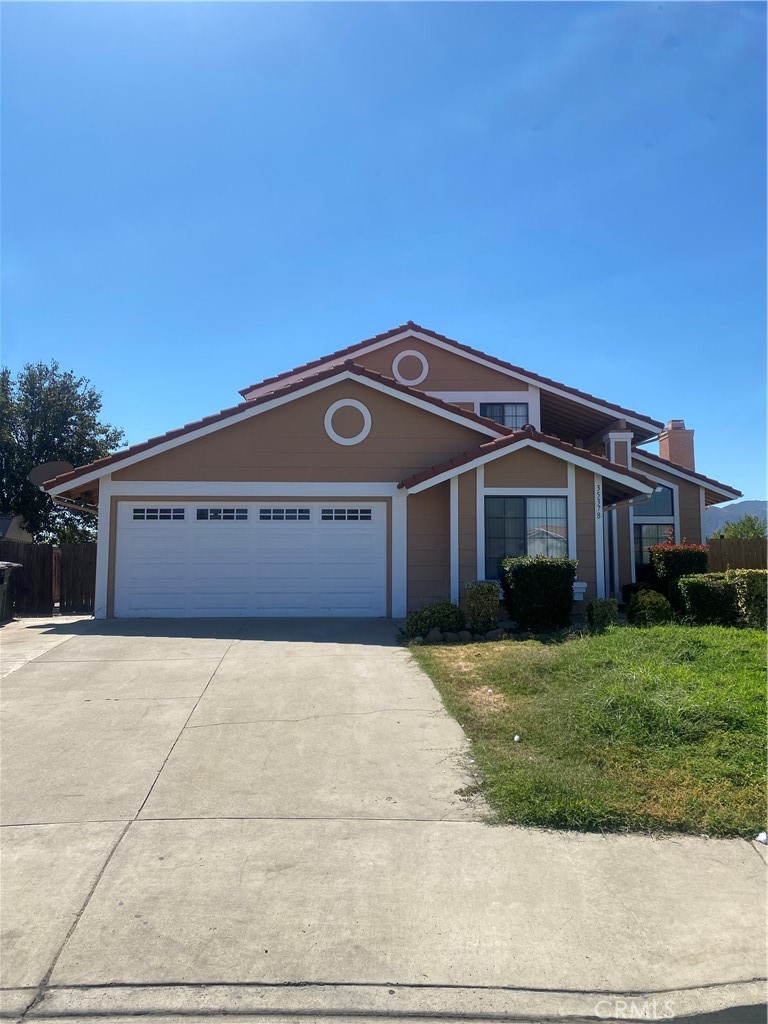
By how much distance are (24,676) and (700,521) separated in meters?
16.5

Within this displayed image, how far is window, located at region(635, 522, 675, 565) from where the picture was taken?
19844 millimetres

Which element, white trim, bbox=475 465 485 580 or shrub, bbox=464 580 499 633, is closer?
shrub, bbox=464 580 499 633

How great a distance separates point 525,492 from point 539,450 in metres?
0.80

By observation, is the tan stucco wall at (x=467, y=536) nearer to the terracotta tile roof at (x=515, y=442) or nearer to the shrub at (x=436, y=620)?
the terracotta tile roof at (x=515, y=442)

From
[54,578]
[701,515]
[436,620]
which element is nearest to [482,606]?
[436,620]

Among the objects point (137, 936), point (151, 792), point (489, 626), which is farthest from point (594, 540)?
point (137, 936)

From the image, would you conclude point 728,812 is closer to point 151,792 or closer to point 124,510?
point 151,792

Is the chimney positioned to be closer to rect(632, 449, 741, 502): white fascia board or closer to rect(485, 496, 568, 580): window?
rect(632, 449, 741, 502): white fascia board

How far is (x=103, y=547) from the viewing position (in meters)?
14.4

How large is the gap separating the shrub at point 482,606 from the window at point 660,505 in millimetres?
8676

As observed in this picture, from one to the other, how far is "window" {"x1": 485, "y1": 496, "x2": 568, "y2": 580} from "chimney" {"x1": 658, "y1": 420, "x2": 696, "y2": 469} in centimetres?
964

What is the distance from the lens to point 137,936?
387cm

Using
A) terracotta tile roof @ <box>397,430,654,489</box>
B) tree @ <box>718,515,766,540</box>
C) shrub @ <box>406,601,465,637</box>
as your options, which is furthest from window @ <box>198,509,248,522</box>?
tree @ <box>718,515,766,540</box>

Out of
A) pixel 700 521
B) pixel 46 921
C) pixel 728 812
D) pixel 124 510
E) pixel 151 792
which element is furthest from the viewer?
pixel 700 521
